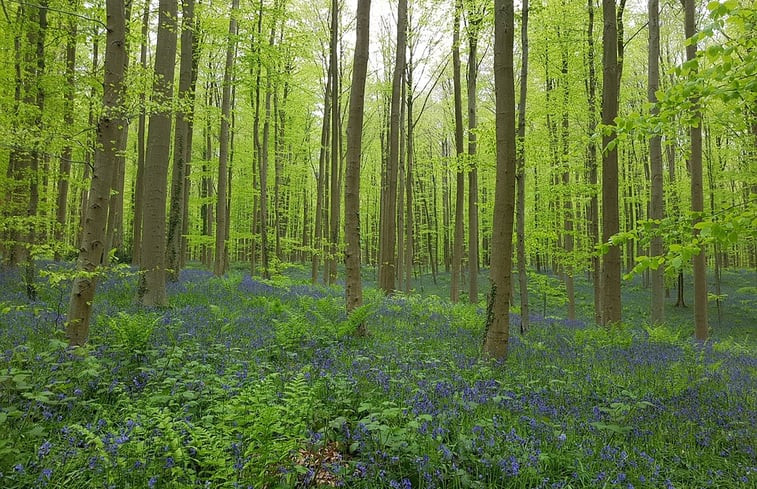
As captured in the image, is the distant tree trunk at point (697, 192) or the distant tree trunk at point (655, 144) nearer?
the distant tree trunk at point (655, 144)

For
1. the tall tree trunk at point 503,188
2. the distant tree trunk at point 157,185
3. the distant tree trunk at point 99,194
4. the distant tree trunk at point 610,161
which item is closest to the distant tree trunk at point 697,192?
the distant tree trunk at point 610,161

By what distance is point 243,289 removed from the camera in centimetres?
1322

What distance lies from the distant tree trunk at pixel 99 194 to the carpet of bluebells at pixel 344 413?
316 millimetres

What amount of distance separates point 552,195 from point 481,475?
14.1 meters

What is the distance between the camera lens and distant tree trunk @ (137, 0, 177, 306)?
888cm

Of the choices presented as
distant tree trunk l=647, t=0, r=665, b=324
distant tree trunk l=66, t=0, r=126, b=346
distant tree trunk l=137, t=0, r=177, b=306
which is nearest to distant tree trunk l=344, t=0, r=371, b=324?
distant tree trunk l=66, t=0, r=126, b=346

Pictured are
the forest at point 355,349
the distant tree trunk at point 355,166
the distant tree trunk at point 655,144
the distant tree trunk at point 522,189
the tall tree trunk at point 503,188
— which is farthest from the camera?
the distant tree trunk at point 655,144

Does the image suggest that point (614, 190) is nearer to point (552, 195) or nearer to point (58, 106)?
point (552, 195)

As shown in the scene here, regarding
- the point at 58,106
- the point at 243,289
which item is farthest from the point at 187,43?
the point at 243,289

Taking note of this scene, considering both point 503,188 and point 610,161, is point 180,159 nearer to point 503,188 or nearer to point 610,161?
point 503,188

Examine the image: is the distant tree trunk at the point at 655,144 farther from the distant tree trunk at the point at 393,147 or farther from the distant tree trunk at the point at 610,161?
the distant tree trunk at the point at 393,147

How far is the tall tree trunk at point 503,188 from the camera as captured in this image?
6.28 metres

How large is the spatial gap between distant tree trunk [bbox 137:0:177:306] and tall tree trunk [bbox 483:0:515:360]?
269 inches

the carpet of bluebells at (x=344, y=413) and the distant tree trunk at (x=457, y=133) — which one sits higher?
the distant tree trunk at (x=457, y=133)
